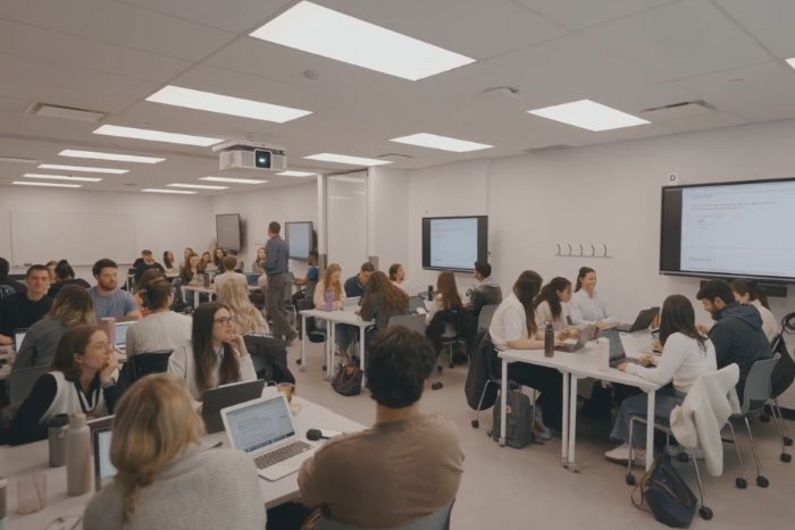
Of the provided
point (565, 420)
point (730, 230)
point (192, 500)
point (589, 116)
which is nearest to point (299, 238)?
point (589, 116)

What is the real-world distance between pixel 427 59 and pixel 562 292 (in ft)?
8.83

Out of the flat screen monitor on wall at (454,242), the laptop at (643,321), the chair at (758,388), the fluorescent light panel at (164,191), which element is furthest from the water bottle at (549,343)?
the fluorescent light panel at (164,191)

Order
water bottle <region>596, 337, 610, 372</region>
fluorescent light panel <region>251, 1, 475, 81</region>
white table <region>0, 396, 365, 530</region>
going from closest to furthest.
→ white table <region>0, 396, 365, 530</region>
fluorescent light panel <region>251, 1, 475, 81</region>
water bottle <region>596, 337, 610, 372</region>

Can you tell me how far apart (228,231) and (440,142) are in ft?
27.0

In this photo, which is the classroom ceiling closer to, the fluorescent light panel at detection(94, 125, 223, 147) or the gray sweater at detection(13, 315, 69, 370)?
the fluorescent light panel at detection(94, 125, 223, 147)

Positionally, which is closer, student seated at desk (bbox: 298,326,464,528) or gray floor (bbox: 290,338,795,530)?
student seated at desk (bbox: 298,326,464,528)

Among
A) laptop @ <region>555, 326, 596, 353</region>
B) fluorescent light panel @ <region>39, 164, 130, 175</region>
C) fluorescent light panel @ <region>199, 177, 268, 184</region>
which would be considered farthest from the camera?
fluorescent light panel @ <region>199, 177, 268, 184</region>

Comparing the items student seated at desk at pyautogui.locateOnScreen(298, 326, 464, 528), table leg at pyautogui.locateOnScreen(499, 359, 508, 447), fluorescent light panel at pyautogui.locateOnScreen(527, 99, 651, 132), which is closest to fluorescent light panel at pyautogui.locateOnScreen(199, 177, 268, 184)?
fluorescent light panel at pyautogui.locateOnScreen(527, 99, 651, 132)

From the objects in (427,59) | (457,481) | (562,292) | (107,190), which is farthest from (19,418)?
Result: (107,190)

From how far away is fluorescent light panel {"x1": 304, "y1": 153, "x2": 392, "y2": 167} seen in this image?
663 centimetres

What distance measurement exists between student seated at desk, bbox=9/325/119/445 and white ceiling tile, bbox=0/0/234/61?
4.70ft

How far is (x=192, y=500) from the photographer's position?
49.1 inches

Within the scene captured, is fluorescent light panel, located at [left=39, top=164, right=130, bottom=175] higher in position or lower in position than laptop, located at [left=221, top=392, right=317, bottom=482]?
higher

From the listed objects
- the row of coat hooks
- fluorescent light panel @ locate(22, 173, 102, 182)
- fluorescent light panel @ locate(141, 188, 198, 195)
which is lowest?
the row of coat hooks
